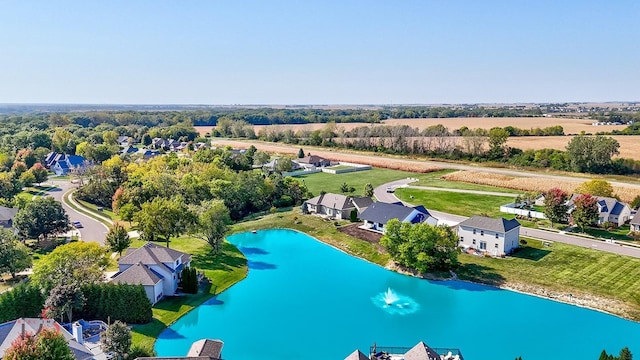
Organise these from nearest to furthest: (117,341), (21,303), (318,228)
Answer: (117,341)
(21,303)
(318,228)

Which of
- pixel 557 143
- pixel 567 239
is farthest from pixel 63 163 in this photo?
pixel 557 143

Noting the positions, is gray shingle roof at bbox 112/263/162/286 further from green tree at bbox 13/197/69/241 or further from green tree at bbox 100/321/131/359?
green tree at bbox 13/197/69/241

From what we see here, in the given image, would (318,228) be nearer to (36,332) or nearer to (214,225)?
(214,225)

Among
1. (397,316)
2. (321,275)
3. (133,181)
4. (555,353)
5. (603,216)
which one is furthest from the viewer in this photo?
(133,181)

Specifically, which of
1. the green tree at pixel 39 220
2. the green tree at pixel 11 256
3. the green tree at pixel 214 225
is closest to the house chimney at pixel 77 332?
the green tree at pixel 11 256

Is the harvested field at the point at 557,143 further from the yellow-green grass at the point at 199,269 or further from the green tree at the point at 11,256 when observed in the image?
the green tree at the point at 11,256

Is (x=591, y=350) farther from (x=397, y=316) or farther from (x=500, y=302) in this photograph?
(x=397, y=316)

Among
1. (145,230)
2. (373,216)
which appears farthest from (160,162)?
(373,216)
